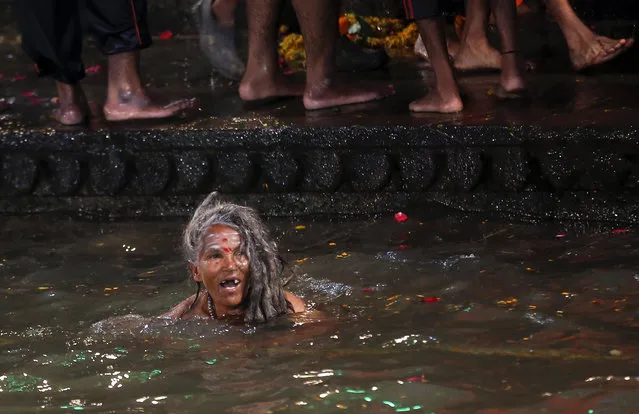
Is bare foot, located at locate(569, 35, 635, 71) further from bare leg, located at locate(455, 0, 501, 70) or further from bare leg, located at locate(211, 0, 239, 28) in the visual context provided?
bare leg, located at locate(211, 0, 239, 28)

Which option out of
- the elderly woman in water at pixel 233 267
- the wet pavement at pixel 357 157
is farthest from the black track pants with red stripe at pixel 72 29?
the elderly woman in water at pixel 233 267

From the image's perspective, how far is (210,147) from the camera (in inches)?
232

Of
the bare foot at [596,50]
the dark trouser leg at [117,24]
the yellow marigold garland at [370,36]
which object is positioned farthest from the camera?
the yellow marigold garland at [370,36]

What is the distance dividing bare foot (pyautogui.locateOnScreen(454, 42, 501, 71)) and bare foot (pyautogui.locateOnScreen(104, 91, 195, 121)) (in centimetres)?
178

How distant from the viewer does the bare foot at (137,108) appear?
613cm

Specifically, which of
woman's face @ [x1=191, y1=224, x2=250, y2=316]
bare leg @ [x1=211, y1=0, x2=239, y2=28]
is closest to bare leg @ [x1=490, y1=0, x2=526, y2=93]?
bare leg @ [x1=211, y1=0, x2=239, y2=28]

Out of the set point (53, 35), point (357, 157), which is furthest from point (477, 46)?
point (53, 35)

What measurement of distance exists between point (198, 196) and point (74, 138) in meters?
0.72

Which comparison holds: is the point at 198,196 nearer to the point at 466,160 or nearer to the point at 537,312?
the point at 466,160

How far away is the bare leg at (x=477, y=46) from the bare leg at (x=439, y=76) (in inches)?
37.6

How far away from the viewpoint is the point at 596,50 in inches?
252

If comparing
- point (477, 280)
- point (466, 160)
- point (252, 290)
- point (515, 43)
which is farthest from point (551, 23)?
point (252, 290)

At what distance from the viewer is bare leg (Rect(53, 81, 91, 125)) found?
6188 millimetres

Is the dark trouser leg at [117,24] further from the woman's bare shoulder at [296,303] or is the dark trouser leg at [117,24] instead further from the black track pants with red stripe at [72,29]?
the woman's bare shoulder at [296,303]
